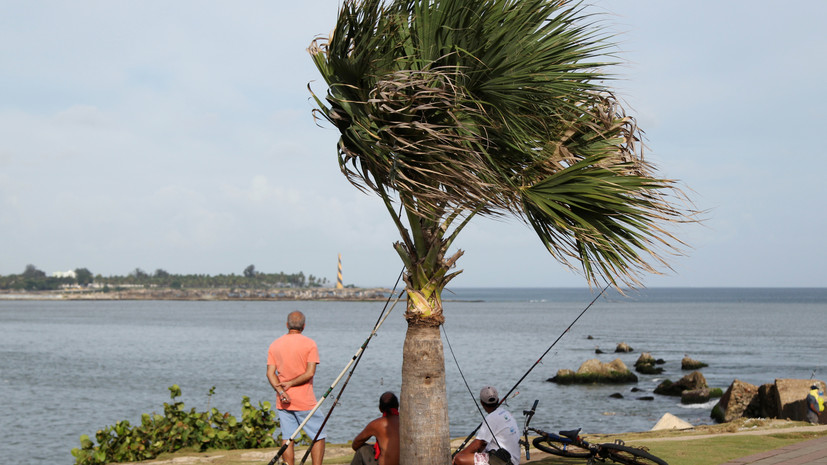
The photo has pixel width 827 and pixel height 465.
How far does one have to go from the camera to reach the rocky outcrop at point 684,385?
108ft

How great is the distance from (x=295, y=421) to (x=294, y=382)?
1.59 ft

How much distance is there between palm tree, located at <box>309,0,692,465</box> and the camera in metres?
6.79

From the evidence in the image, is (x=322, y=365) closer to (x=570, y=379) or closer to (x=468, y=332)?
(x=570, y=379)

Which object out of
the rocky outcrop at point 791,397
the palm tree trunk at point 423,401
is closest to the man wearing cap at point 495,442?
the palm tree trunk at point 423,401

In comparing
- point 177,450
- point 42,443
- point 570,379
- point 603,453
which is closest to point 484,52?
A: point 603,453

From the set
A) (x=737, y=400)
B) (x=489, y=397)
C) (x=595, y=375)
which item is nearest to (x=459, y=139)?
(x=489, y=397)

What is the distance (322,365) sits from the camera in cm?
4450

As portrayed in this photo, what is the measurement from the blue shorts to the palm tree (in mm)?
1238

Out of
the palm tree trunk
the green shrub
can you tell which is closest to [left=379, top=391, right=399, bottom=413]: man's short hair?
the palm tree trunk

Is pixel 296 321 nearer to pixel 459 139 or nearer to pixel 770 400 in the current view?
pixel 459 139

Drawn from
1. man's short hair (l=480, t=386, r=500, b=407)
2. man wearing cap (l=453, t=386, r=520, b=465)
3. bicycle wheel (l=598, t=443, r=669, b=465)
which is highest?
man's short hair (l=480, t=386, r=500, b=407)

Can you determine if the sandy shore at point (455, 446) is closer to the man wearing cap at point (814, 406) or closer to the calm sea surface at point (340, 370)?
the man wearing cap at point (814, 406)

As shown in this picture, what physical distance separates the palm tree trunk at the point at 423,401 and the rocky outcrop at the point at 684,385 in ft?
93.5

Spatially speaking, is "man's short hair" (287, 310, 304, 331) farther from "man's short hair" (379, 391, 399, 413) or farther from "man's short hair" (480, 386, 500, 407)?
"man's short hair" (480, 386, 500, 407)
